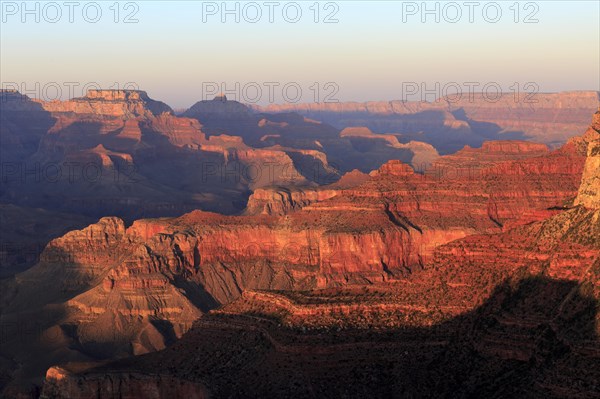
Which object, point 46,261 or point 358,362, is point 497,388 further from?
point 46,261

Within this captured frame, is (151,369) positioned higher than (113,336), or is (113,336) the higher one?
(151,369)

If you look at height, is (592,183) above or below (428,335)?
above

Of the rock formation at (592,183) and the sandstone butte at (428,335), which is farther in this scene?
the rock formation at (592,183)

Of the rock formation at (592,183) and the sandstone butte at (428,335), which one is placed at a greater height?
the rock formation at (592,183)

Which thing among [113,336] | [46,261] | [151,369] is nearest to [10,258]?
[46,261]

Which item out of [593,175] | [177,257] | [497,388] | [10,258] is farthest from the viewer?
[10,258]

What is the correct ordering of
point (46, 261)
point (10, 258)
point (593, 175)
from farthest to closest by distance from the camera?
point (10, 258) < point (46, 261) < point (593, 175)

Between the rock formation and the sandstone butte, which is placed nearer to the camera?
the sandstone butte

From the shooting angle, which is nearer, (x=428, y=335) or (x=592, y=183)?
(x=428, y=335)

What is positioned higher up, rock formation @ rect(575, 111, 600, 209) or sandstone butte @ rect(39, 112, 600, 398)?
rock formation @ rect(575, 111, 600, 209)

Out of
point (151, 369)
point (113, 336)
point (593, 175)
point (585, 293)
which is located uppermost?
point (593, 175)

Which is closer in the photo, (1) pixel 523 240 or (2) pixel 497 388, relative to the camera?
(2) pixel 497 388
